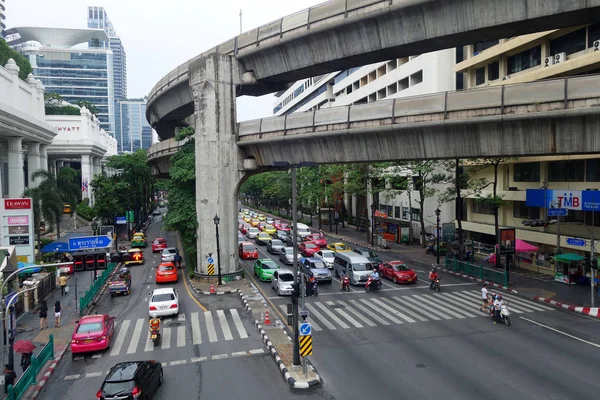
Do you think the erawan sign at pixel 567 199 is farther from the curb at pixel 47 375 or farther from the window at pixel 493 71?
the curb at pixel 47 375

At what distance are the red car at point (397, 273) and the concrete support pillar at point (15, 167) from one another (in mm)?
36488

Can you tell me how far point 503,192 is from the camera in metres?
38.9

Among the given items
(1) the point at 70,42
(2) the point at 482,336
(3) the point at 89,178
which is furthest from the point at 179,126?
(1) the point at 70,42

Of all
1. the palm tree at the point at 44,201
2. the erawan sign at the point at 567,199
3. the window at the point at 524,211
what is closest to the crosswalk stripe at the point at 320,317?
the erawan sign at the point at 567,199

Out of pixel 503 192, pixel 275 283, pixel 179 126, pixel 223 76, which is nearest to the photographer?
pixel 275 283

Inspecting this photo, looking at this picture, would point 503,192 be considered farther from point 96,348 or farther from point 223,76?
point 96,348

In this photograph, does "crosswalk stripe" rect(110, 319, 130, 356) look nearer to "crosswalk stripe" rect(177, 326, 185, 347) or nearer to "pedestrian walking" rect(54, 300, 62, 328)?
"crosswalk stripe" rect(177, 326, 185, 347)

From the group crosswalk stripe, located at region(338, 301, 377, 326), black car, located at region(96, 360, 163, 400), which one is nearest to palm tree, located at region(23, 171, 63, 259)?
crosswalk stripe, located at region(338, 301, 377, 326)

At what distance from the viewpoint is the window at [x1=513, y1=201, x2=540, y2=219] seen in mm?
36781

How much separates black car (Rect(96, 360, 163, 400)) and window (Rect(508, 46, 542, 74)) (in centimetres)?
3456

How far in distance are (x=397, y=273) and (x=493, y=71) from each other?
20844 mm

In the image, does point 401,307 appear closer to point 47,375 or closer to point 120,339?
point 120,339

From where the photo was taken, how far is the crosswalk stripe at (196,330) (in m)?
19.8

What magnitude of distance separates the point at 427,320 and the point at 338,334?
16.1 ft
